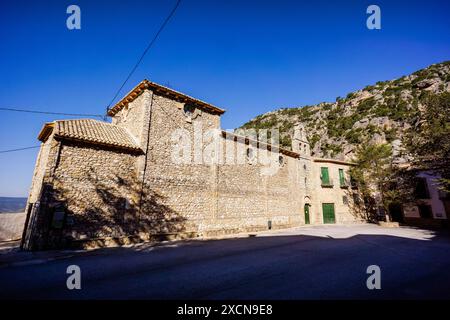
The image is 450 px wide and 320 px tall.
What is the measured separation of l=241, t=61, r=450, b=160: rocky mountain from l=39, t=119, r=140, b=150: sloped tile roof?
4001cm

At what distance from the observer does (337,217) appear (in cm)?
2219

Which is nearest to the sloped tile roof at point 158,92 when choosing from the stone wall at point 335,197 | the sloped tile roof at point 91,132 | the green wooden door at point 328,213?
the sloped tile roof at point 91,132

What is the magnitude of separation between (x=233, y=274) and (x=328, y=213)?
2006 centimetres

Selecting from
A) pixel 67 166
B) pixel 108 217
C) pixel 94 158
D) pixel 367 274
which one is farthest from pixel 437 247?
pixel 67 166

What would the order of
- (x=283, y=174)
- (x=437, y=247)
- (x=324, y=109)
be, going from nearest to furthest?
(x=437, y=247) → (x=283, y=174) → (x=324, y=109)

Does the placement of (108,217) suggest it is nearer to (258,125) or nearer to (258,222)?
(258,222)

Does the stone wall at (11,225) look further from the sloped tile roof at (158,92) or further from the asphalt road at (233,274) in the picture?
the sloped tile roof at (158,92)

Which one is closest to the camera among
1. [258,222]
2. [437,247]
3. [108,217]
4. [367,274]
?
[367,274]

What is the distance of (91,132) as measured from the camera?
11.0 metres

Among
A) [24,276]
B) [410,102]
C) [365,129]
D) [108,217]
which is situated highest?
[410,102]

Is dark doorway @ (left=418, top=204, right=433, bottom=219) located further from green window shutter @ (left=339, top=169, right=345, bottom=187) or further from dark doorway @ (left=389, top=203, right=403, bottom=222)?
green window shutter @ (left=339, top=169, right=345, bottom=187)

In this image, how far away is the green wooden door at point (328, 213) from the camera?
22094 mm

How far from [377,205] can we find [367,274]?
22.2m

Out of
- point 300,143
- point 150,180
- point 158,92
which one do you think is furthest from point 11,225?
point 300,143
